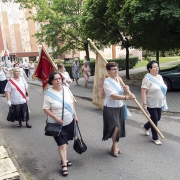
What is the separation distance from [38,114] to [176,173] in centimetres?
519

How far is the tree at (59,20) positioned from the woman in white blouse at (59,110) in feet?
43.8

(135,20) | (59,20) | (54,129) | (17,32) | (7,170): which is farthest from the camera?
(17,32)

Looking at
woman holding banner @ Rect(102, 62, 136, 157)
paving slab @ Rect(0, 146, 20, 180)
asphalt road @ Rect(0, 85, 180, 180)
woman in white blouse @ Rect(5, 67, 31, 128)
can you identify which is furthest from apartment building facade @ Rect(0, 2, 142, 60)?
paving slab @ Rect(0, 146, 20, 180)

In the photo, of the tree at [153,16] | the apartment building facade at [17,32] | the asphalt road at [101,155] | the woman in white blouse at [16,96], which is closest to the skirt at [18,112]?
the woman in white blouse at [16,96]

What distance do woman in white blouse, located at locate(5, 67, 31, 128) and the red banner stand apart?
783mm

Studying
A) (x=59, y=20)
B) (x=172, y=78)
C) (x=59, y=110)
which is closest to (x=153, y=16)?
(x=172, y=78)

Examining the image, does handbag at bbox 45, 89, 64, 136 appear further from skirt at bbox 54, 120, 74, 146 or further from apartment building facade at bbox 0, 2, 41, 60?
apartment building facade at bbox 0, 2, 41, 60

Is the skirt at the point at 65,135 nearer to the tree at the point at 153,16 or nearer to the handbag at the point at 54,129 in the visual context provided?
the handbag at the point at 54,129

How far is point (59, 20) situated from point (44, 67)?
37.8 ft

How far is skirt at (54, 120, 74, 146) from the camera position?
3517 millimetres

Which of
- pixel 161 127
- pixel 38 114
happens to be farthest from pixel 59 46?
pixel 161 127

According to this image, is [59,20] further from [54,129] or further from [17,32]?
[17,32]

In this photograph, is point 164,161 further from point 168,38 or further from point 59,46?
point 59,46

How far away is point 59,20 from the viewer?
17.0m
